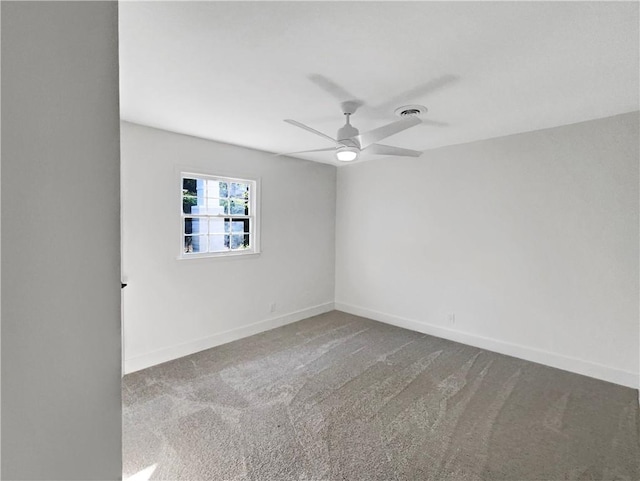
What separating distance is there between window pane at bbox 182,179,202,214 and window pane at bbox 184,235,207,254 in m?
0.30

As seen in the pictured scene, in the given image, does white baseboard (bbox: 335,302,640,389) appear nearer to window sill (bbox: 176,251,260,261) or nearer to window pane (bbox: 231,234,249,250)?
window sill (bbox: 176,251,260,261)

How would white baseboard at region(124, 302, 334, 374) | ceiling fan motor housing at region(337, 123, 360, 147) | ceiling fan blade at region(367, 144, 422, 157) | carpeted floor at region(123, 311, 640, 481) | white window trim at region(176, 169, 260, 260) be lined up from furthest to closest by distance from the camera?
white window trim at region(176, 169, 260, 260)
white baseboard at region(124, 302, 334, 374)
ceiling fan blade at region(367, 144, 422, 157)
ceiling fan motor housing at region(337, 123, 360, 147)
carpeted floor at region(123, 311, 640, 481)

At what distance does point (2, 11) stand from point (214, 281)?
3.48 m

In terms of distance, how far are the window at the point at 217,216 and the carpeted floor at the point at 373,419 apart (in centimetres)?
124

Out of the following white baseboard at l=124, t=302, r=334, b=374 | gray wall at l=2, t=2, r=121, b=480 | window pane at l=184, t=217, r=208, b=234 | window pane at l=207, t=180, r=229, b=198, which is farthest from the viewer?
window pane at l=207, t=180, r=229, b=198

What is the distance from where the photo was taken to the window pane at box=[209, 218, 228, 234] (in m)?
3.84

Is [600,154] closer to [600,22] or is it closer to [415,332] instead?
[600,22]

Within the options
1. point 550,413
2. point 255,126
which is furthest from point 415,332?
point 255,126

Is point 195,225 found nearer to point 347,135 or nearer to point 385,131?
point 347,135

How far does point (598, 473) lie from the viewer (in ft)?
6.20

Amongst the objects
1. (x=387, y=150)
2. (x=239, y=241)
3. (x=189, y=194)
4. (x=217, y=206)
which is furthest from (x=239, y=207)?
(x=387, y=150)

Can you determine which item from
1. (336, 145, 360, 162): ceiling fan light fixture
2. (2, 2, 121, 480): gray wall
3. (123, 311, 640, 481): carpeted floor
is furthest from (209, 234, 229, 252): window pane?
(2, 2, 121, 480): gray wall

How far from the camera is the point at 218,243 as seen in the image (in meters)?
3.92

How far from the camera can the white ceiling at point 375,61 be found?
1.56m
